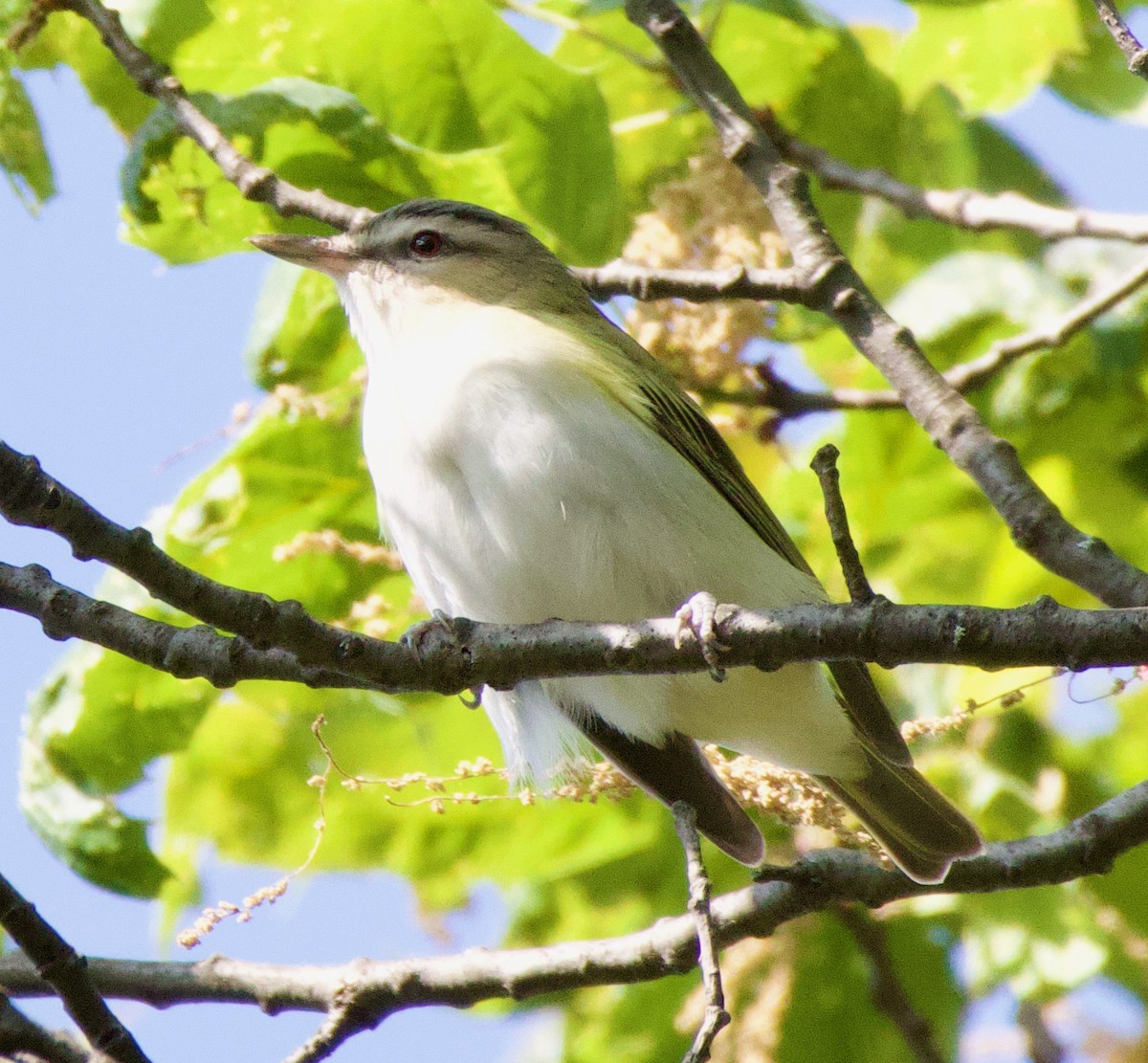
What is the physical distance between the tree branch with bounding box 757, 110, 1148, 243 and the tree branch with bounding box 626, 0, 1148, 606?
24.6 inches

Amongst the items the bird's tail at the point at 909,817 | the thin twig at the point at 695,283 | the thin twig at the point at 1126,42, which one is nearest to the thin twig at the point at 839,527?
the thin twig at the point at 1126,42

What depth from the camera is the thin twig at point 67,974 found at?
3.00 meters

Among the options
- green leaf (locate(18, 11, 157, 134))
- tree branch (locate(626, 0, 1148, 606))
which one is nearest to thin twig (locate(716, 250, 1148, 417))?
tree branch (locate(626, 0, 1148, 606))

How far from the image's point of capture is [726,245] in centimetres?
459

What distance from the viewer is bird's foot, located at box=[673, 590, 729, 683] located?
2.76 metres

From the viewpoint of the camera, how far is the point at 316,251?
4.34 meters

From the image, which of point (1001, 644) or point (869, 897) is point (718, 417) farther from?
point (1001, 644)

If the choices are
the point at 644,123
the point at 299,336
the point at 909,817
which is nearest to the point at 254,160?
the point at 299,336

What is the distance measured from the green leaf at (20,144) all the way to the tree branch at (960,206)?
7.05 ft

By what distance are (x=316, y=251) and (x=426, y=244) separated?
0.43 meters

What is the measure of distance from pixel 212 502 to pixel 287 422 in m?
0.31

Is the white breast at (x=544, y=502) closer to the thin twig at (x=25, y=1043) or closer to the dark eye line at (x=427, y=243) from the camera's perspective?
the dark eye line at (x=427, y=243)

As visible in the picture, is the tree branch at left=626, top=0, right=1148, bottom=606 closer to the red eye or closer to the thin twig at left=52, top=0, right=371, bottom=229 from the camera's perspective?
the red eye

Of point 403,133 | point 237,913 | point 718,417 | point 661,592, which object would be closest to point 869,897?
point 661,592
